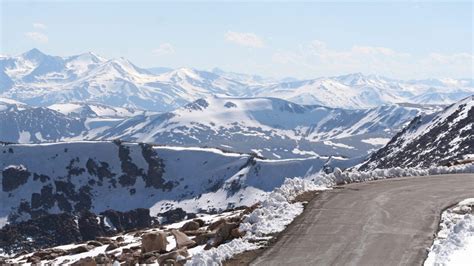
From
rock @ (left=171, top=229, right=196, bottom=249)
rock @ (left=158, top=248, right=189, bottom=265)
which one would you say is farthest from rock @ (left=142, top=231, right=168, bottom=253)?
rock @ (left=158, top=248, right=189, bottom=265)

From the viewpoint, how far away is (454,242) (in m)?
24.8

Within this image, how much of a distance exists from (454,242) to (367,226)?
4.33 metres

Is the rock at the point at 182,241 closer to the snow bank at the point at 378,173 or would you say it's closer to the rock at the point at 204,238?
the rock at the point at 204,238

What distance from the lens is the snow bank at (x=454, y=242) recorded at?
22.8 metres

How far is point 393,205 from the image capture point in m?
33.2

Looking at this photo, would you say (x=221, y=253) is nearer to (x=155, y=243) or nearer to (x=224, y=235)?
(x=224, y=235)

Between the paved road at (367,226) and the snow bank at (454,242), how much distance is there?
14.1 inches

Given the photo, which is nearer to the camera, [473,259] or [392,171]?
[473,259]

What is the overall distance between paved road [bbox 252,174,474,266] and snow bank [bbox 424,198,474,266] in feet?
1.17

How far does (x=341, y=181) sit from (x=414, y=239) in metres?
18.8

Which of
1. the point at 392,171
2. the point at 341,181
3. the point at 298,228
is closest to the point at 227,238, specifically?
the point at 298,228

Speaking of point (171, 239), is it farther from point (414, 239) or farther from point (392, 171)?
point (392, 171)

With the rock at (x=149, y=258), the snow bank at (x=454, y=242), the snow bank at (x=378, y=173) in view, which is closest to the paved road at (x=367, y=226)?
the snow bank at (x=454, y=242)

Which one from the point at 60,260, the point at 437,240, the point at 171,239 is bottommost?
the point at 60,260
